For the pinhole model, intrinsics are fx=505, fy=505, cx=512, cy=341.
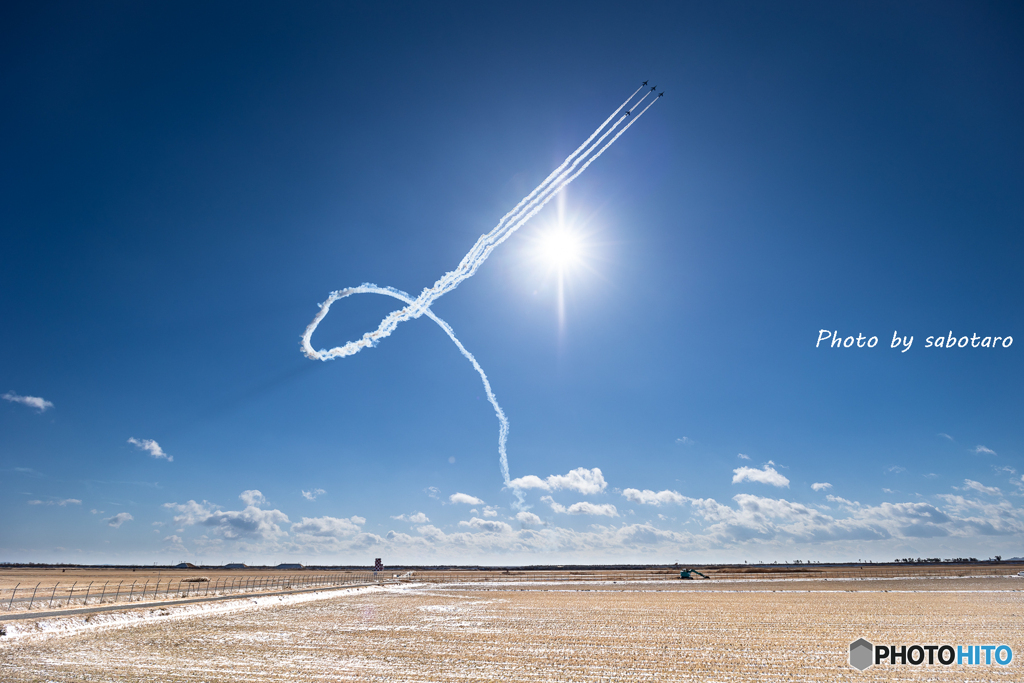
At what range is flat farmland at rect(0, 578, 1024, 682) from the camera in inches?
741

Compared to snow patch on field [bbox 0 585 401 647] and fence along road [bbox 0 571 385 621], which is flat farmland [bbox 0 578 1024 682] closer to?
snow patch on field [bbox 0 585 401 647]

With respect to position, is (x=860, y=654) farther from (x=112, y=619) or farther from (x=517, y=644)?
(x=112, y=619)

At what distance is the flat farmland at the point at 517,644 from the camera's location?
18812mm

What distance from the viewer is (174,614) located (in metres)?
37.1

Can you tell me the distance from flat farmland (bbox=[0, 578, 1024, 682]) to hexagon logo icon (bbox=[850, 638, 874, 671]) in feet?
1.52

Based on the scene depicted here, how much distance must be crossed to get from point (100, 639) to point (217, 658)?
1038cm

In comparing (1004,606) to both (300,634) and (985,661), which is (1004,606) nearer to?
(985,661)

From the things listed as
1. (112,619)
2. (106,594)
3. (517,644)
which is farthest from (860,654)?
(106,594)

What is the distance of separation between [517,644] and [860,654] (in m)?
15.8

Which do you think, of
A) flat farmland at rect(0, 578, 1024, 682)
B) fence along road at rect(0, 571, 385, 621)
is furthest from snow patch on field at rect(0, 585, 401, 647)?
fence along road at rect(0, 571, 385, 621)

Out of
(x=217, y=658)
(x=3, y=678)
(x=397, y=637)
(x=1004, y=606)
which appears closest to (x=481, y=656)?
(x=397, y=637)

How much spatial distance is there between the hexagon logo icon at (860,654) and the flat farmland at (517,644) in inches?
18.2

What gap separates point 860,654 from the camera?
2280 cm

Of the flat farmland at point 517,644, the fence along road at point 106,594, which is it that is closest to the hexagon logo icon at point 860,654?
the flat farmland at point 517,644
